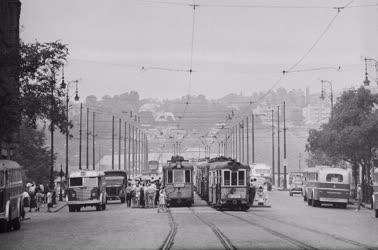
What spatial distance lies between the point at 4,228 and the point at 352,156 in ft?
109

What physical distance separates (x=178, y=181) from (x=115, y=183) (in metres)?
16.8

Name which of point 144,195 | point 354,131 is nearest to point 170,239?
point 144,195

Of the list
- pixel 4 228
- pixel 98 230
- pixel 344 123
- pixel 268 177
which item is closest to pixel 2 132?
pixel 4 228

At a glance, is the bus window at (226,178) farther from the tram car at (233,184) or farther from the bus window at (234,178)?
the bus window at (234,178)

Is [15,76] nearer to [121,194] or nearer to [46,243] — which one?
[46,243]

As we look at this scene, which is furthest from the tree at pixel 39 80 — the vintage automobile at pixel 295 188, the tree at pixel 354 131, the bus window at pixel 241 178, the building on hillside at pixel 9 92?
the vintage automobile at pixel 295 188

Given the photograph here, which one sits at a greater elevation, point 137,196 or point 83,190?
point 83,190

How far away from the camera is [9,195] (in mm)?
31703

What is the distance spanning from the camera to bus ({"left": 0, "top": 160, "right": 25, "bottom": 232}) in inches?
1207

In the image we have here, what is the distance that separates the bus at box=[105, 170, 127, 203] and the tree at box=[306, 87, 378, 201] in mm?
16326

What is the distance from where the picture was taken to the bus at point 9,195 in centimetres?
3066

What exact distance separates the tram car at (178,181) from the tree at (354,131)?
11803mm

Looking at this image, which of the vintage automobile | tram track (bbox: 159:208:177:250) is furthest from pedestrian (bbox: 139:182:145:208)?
the vintage automobile

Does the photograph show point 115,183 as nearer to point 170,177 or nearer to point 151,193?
point 151,193
